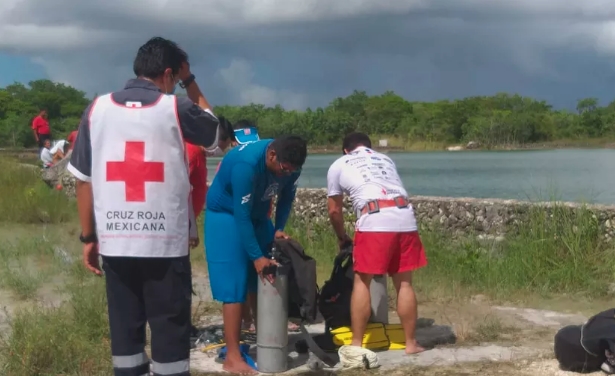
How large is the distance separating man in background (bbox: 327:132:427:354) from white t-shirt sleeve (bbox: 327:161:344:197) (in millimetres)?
82

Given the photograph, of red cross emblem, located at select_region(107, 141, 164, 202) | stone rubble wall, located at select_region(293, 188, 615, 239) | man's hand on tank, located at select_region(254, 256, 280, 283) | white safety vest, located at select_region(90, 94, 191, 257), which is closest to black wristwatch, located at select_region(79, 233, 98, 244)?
white safety vest, located at select_region(90, 94, 191, 257)

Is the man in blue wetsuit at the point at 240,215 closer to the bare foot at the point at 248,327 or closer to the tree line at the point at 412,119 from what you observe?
the bare foot at the point at 248,327

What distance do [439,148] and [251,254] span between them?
141 feet

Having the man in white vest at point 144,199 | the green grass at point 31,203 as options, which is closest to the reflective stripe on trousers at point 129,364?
the man in white vest at point 144,199

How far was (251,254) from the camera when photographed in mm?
5270

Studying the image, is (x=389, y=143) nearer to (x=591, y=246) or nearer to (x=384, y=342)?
(x=591, y=246)

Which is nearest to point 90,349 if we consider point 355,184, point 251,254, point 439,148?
point 251,254

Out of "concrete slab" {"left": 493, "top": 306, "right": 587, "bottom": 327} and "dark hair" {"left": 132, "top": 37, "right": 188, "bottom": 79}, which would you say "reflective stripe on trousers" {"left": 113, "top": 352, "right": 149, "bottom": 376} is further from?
"concrete slab" {"left": 493, "top": 306, "right": 587, "bottom": 327}

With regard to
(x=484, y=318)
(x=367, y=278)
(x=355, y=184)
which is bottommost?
(x=484, y=318)

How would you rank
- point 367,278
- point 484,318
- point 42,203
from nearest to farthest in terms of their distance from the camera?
point 367,278, point 484,318, point 42,203

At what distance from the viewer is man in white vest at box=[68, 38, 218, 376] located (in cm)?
372

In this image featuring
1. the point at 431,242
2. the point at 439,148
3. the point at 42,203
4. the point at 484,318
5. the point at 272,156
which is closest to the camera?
the point at 272,156

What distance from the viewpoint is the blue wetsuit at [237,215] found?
17.1ft

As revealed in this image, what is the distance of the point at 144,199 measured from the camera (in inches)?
146
